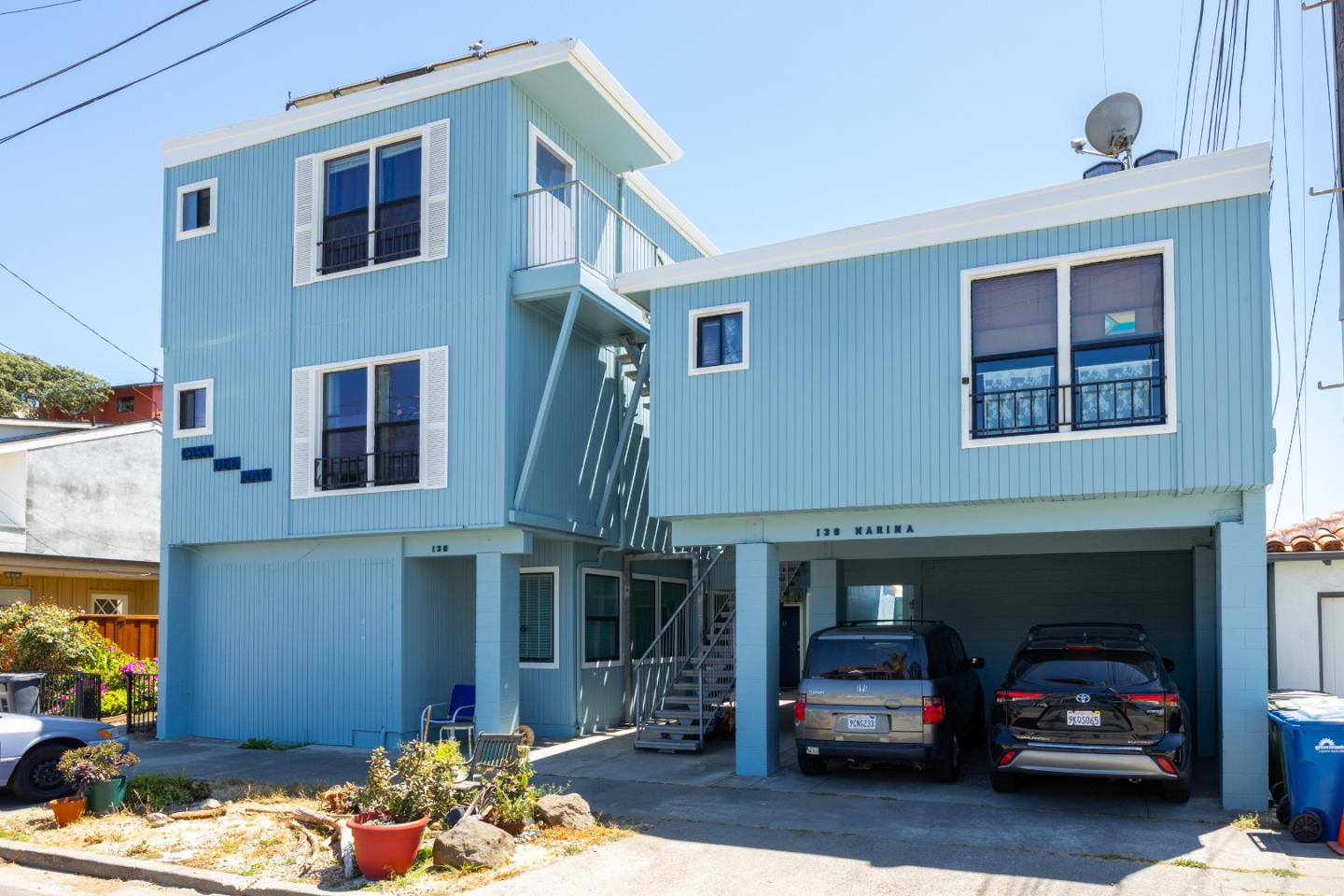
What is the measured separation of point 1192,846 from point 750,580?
519cm

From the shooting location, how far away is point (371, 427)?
14836 mm

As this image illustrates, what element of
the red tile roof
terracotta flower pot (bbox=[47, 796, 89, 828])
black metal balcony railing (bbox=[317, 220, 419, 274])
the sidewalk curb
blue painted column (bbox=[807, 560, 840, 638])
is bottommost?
the sidewalk curb

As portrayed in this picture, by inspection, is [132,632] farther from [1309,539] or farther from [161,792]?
[1309,539]

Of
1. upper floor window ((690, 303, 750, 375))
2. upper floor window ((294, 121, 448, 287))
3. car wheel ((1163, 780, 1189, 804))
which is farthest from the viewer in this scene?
upper floor window ((294, 121, 448, 287))

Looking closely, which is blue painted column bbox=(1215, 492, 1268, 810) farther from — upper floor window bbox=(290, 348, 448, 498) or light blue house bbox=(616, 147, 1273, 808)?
upper floor window bbox=(290, 348, 448, 498)

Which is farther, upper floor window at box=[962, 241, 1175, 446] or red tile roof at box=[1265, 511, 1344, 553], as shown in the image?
red tile roof at box=[1265, 511, 1344, 553]

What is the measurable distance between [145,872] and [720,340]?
25.4 ft

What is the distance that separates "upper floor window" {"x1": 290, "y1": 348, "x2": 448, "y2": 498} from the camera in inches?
565

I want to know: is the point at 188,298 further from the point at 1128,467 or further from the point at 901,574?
the point at 1128,467

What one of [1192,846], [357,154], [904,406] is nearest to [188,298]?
[357,154]

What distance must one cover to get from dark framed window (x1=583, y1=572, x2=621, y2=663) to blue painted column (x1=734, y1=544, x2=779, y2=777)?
385 centimetres

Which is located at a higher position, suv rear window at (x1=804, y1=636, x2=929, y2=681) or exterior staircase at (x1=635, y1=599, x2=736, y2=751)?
suv rear window at (x1=804, y1=636, x2=929, y2=681)

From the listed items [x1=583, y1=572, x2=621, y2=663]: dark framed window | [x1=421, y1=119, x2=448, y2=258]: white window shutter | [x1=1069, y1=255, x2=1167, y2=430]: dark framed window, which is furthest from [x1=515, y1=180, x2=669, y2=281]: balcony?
[x1=1069, y1=255, x2=1167, y2=430]: dark framed window

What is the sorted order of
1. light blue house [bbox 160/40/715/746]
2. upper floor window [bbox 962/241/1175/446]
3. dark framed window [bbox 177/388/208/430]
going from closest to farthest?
upper floor window [bbox 962/241/1175/446]
light blue house [bbox 160/40/715/746]
dark framed window [bbox 177/388/208/430]
